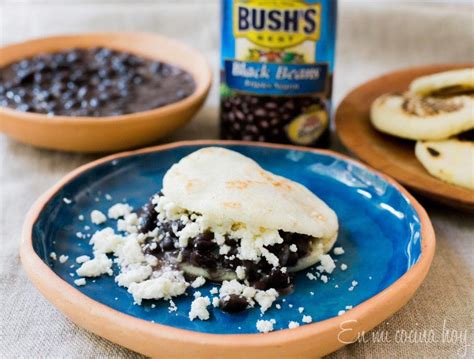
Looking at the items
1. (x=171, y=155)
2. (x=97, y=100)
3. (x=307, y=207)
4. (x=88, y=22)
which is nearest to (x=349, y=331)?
(x=307, y=207)

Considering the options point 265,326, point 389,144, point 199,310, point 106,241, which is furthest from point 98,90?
point 265,326

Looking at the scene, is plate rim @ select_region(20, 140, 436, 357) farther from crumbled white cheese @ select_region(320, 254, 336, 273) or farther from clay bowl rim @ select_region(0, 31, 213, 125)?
clay bowl rim @ select_region(0, 31, 213, 125)

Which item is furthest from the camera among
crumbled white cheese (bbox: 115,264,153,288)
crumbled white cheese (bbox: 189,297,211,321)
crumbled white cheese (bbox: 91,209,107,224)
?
crumbled white cheese (bbox: 91,209,107,224)

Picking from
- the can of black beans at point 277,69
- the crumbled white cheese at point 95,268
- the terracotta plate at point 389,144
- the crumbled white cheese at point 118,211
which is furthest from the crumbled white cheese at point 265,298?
the can of black beans at point 277,69

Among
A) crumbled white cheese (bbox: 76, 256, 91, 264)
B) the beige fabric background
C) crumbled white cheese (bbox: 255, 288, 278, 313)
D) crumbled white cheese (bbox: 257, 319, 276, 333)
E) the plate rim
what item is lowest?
the beige fabric background

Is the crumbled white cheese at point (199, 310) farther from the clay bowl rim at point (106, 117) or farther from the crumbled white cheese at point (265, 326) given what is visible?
the clay bowl rim at point (106, 117)

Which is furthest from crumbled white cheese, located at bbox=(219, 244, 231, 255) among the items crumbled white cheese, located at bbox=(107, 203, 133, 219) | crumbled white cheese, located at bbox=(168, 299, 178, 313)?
crumbled white cheese, located at bbox=(107, 203, 133, 219)

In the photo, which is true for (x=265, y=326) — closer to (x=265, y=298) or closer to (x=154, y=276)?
(x=265, y=298)
